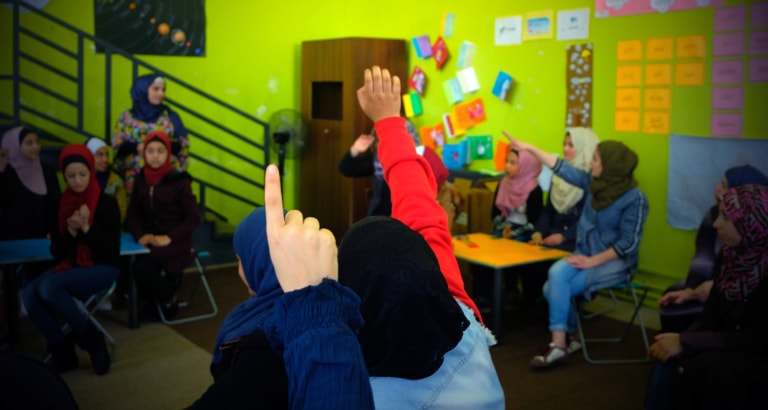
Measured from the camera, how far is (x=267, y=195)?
1048mm

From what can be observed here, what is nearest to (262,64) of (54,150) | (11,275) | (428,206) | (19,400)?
(54,150)

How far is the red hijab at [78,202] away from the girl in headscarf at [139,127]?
142cm

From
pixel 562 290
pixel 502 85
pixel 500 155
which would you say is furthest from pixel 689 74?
pixel 562 290

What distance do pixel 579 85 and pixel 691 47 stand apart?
3.03ft

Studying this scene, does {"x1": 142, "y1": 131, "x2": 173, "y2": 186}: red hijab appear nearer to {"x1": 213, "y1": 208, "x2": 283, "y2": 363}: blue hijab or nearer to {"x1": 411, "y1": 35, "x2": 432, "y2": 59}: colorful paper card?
{"x1": 411, "y1": 35, "x2": 432, "y2": 59}: colorful paper card

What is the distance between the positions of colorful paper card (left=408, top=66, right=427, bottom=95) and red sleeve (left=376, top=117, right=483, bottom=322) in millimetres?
5543

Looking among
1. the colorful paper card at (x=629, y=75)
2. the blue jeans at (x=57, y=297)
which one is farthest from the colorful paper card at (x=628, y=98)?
the blue jeans at (x=57, y=297)

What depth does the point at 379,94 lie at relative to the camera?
74.6 inches

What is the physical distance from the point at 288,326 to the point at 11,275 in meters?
3.94

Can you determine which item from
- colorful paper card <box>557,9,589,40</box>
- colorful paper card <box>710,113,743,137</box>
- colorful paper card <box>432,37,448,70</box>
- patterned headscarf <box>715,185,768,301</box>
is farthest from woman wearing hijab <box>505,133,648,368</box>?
colorful paper card <box>432,37,448,70</box>

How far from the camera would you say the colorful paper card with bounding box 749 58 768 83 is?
16.2 feet

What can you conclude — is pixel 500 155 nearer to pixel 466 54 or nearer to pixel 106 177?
pixel 466 54

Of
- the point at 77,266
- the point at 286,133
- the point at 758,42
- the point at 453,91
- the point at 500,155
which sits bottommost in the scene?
the point at 77,266

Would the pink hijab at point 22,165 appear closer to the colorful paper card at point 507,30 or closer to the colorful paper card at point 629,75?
the colorful paper card at point 507,30
